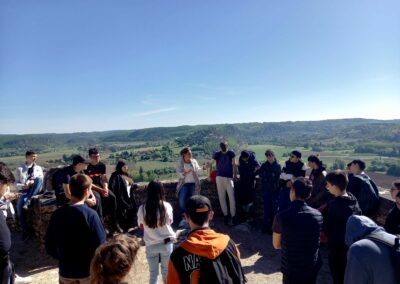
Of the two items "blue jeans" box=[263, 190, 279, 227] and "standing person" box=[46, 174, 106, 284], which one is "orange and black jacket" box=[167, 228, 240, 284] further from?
"blue jeans" box=[263, 190, 279, 227]

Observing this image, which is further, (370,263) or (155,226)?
(155,226)

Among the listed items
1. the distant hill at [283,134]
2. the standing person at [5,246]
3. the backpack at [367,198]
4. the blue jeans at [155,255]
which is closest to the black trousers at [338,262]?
the backpack at [367,198]


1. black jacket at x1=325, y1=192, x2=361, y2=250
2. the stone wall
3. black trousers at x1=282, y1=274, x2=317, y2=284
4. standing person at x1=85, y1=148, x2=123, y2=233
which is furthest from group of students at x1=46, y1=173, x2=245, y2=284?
the stone wall

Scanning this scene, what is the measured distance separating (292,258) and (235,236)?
12.0 ft

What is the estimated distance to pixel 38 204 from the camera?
5402 mm

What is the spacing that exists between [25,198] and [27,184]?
33 cm

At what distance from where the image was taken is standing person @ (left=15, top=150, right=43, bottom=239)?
5.98 m

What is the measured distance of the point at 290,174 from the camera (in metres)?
5.80

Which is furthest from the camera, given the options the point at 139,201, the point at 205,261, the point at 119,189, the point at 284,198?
the point at 139,201

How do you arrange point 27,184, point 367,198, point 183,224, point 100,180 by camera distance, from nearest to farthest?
point 367,198 → point 100,180 → point 27,184 → point 183,224

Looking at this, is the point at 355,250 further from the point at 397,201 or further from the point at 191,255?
the point at 397,201

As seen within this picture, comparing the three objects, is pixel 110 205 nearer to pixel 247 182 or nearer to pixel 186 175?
pixel 186 175

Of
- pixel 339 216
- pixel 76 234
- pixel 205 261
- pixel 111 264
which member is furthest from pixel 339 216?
pixel 76 234

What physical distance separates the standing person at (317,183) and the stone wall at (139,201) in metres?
0.87
